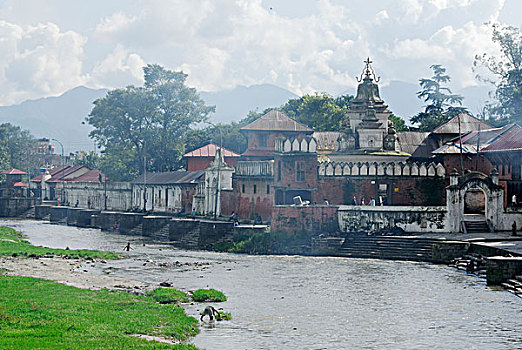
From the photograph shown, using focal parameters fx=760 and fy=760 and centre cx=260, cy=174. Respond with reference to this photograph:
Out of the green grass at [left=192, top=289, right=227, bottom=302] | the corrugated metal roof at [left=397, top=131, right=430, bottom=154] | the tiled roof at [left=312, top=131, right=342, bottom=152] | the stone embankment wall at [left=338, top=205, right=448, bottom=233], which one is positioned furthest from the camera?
the tiled roof at [left=312, top=131, right=342, bottom=152]

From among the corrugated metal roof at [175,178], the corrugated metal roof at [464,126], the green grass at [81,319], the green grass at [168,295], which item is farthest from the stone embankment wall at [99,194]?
the green grass at [81,319]

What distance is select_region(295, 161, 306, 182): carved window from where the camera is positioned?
Result: 5119cm

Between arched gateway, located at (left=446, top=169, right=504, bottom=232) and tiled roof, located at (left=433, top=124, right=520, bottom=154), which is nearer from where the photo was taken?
arched gateway, located at (left=446, top=169, right=504, bottom=232)

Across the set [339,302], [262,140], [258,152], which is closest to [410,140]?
[262,140]

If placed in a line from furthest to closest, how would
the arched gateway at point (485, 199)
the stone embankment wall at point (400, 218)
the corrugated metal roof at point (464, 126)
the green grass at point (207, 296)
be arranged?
the corrugated metal roof at point (464, 126)
the stone embankment wall at point (400, 218)
the arched gateway at point (485, 199)
the green grass at point (207, 296)

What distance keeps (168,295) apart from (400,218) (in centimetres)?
2009

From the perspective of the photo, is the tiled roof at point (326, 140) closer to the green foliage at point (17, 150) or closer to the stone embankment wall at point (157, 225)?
the stone embankment wall at point (157, 225)

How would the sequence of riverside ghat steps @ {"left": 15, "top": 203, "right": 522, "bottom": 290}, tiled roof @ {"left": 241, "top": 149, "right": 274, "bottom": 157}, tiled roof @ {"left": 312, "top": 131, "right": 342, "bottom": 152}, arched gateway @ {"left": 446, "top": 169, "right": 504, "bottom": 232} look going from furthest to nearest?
tiled roof @ {"left": 241, "top": 149, "right": 274, "bottom": 157} < tiled roof @ {"left": 312, "top": 131, "right": 342, "bottom": 152} < arched gateway @ {"left": 446, "top": 169, "right": 504, "bottom": 232} < riverside ghat steps @ {"left": 15, "top": 203, "right": 522, "bottom": 290}

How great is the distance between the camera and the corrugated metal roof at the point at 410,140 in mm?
66306

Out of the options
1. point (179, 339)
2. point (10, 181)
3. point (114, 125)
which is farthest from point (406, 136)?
point (10, 181)

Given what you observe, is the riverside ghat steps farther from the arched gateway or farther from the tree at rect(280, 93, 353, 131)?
the tree at rect(280, 93, 353, 131)

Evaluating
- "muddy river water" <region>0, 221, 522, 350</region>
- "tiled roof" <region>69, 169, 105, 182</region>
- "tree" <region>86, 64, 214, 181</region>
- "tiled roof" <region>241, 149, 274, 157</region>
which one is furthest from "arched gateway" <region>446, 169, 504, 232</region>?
"tiled roof" <region>69, 169, 105, 182</region>

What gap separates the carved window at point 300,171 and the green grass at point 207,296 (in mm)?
21837

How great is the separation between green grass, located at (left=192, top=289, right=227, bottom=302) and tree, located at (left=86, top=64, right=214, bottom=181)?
65.0 m
